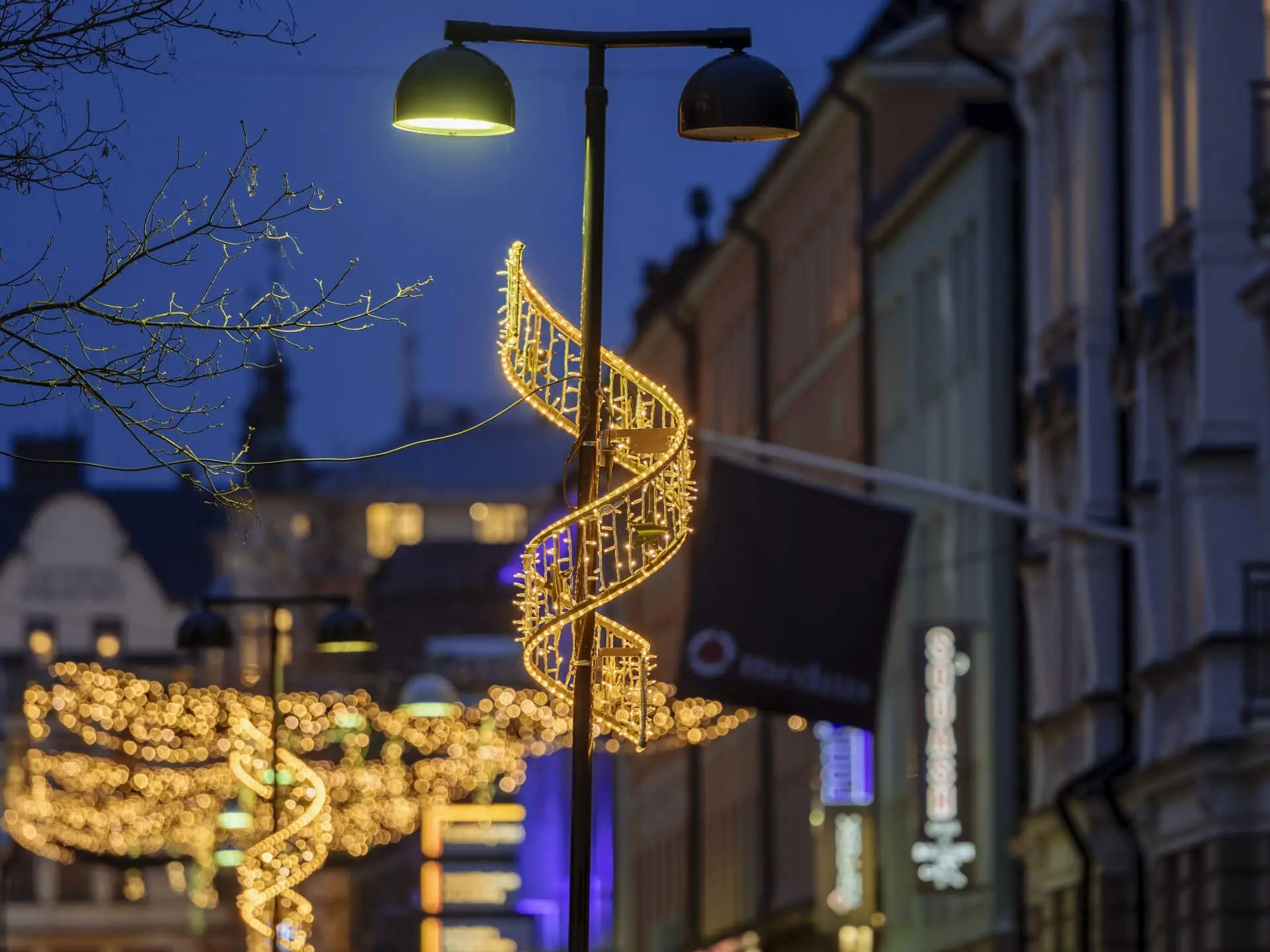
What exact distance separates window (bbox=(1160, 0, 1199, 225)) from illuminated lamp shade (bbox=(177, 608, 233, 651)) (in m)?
8.53

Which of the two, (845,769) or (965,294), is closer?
(965,294)

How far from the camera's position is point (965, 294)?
41.8 meters

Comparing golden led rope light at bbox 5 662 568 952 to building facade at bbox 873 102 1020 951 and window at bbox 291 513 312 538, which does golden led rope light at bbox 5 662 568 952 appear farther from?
window at bbox 291 513 312 538

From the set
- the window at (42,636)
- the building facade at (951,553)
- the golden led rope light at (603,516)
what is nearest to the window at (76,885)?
the window at (42,636)

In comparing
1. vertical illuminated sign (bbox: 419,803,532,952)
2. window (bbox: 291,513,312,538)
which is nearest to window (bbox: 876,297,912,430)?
vertical illuminated sign (bbox: 419,803,532,952)

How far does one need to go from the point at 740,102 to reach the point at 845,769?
29.3 metres

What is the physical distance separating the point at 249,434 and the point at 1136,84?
19.5 metres

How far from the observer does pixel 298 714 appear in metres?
44.1

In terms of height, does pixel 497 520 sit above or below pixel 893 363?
above

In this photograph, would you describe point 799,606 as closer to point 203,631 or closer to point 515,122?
point 203,631

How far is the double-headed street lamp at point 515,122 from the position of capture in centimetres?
1619

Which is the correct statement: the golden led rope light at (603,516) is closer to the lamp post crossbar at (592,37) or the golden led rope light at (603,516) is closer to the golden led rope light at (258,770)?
the lamp post crossbar at (592,37)

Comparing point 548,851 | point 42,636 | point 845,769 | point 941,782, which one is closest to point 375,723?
point 845,769

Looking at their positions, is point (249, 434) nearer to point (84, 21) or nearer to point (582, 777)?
point (84, 21)
